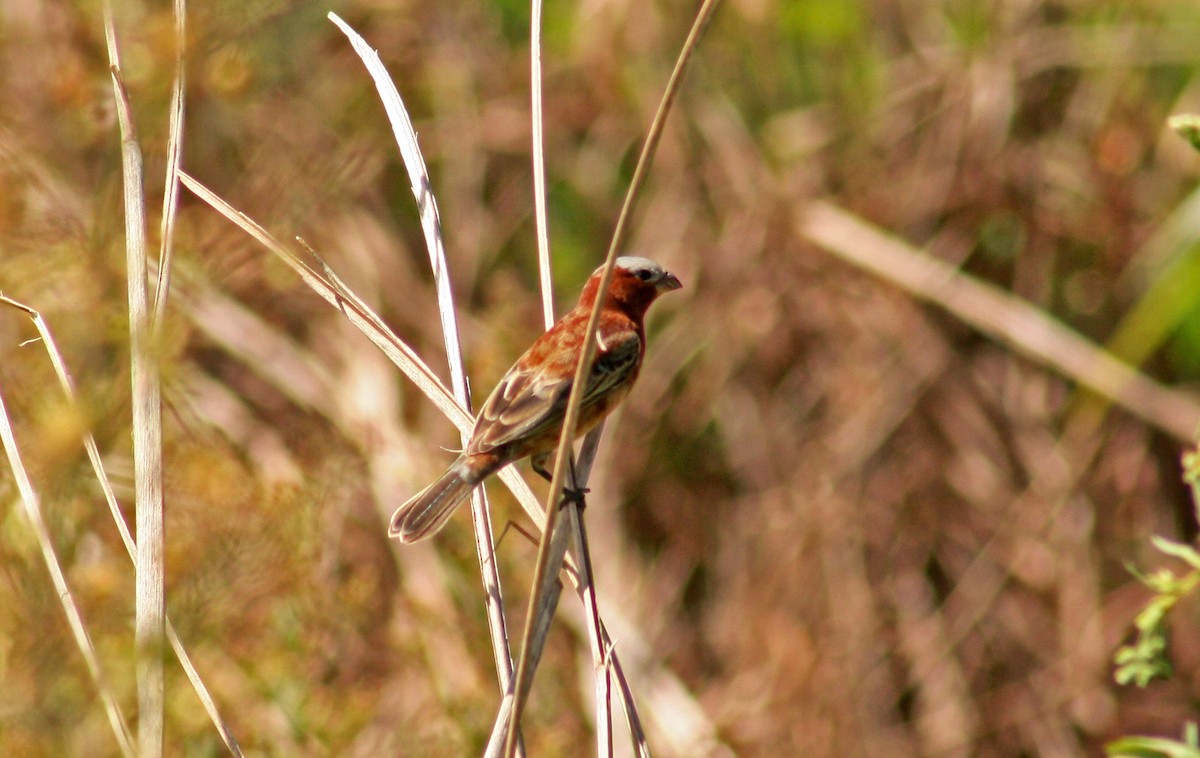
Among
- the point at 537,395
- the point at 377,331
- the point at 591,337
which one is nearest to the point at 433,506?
the point at 537,395

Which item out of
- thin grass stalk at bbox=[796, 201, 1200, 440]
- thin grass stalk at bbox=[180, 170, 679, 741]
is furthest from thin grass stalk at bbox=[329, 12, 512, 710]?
thin grass stalk at bbox=[796, 201, 1200, 440]

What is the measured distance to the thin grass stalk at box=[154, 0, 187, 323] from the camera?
2443mm

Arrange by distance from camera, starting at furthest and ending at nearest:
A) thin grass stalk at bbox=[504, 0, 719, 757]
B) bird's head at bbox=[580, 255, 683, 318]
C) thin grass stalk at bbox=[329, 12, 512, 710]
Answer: bird's head at bbox=[580, 255, 683, 318], thin grass stalk at bbox=[329, 12, 512, 710], thin grass stalk at bbox=[504, 0, 719, 757]

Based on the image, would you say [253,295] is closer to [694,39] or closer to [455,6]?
[455,6]

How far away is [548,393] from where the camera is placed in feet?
13.0

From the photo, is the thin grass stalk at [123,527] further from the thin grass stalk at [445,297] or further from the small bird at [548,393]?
the small bird at [548,393]

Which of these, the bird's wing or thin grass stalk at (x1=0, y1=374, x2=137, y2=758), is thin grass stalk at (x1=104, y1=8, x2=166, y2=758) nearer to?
thin grass stalk at (x1=0, y1=374, x2=137, y2=758)

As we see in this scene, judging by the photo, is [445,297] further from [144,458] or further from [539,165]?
[144,458]

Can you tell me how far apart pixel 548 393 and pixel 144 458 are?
1.74 metres

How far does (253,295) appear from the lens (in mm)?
6344

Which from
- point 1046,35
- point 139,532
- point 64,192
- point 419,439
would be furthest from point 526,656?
point 1046,35

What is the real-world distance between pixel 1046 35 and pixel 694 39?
5346mm

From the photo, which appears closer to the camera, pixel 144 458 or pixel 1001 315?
pixel 144 458

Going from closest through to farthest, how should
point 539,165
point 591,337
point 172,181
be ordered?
1. point 591,337
2. point 172,181
3. point 539,165
